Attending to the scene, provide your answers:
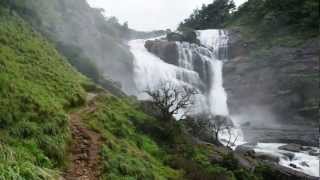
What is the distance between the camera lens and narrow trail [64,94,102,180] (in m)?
15.9

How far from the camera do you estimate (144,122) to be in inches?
1080

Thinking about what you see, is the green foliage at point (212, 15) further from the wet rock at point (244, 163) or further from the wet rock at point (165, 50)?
the wet rock at point (244, 163)

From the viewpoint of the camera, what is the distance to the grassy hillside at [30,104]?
531 inches

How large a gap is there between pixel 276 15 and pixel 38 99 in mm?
63937

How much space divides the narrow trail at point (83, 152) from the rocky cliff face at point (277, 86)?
39816mm

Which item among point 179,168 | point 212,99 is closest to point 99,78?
point 179,168

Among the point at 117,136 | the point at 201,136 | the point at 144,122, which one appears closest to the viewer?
the point at 117,136

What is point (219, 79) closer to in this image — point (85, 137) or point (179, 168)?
point (179, 168)

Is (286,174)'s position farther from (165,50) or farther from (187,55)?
(165,50)

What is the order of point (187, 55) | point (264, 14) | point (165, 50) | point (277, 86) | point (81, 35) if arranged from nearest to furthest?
point (81, 35), point (277, 86), point (187, 55), point (165, 50), point (264, 14)

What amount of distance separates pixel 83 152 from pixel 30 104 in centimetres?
302

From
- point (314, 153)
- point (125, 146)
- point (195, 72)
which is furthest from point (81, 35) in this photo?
point (125, 146)

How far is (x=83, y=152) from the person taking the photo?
58.2 ft

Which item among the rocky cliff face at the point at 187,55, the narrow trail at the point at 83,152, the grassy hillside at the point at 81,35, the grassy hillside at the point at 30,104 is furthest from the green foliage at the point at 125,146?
the rocky cliff face at the point at 187,55
